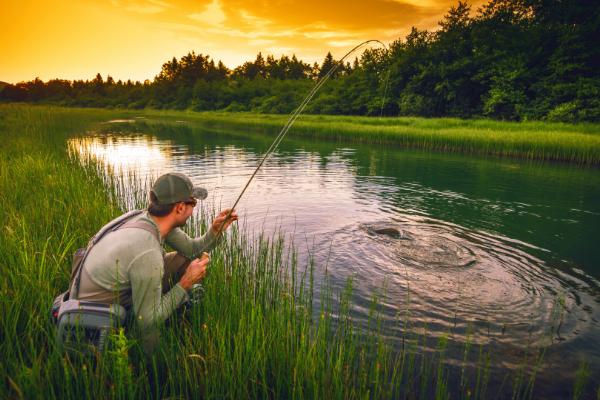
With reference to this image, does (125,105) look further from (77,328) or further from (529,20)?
(77,328)

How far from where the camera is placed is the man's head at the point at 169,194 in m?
2.94

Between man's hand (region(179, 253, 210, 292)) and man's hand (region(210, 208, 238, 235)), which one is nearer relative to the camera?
man's hand (region(179, 253, 210, 292))

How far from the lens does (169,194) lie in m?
2.94

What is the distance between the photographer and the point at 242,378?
8.79 ft

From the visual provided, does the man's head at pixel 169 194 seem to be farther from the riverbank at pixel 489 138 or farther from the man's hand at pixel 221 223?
the riverbank at pixel 489 138

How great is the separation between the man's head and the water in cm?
286

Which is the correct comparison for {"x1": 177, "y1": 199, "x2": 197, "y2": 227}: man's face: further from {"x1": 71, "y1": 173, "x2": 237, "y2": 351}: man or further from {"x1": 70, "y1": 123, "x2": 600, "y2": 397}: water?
{"x1": 70, "y1": 123, "x2": 600, "y2": 397}: water

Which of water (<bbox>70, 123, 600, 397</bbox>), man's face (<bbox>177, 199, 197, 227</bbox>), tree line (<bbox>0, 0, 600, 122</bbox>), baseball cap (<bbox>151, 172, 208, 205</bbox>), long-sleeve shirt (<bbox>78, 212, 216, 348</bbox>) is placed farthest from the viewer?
tree line (<bbox>0, 0, 600, 122</bbox>)

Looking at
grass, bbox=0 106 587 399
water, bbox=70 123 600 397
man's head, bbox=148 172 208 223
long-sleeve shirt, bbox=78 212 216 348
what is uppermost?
man's head, bbox=148 172 208 223

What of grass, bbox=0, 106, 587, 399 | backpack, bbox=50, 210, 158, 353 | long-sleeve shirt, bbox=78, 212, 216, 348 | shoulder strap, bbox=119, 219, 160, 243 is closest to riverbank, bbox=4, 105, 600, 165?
grass, bbox=0, 106, 587, 399

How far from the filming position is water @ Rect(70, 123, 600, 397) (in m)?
4.84

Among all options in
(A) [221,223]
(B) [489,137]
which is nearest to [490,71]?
(B) [489,137]

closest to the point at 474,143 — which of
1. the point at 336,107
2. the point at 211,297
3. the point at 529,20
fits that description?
the point at 211,297

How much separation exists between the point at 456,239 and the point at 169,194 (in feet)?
23.4
